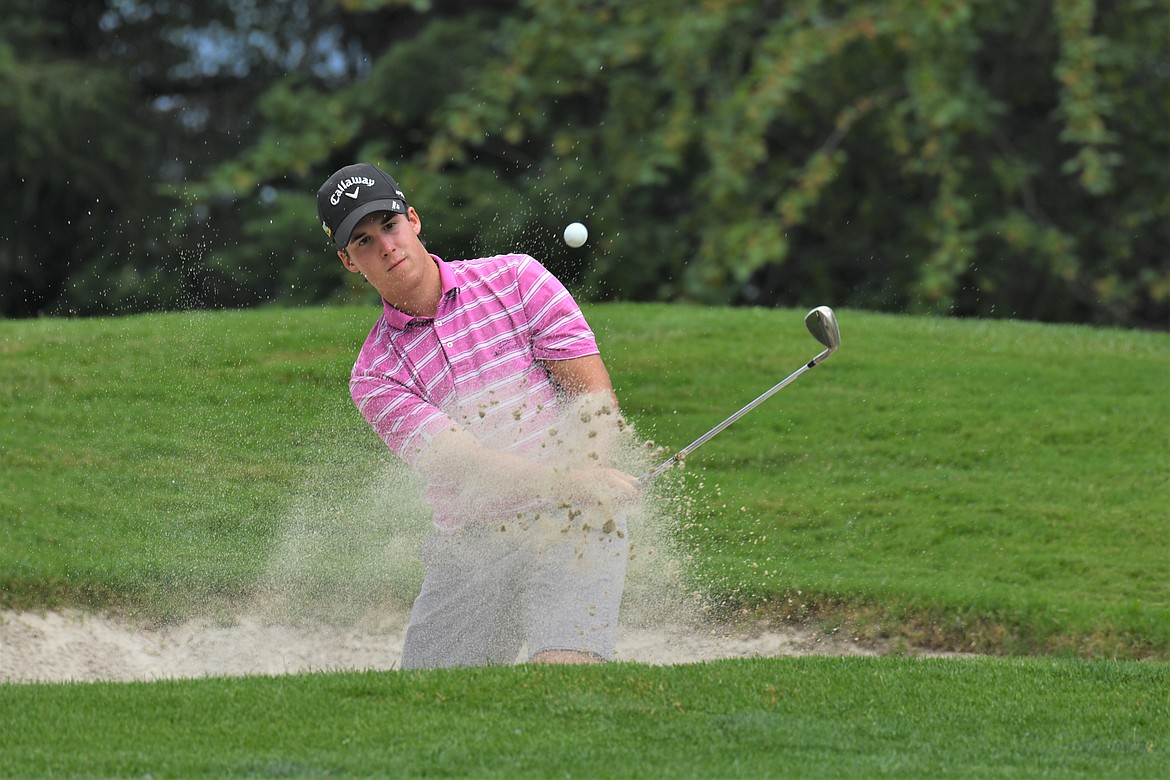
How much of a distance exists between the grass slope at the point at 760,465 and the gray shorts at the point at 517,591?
1.06 metres

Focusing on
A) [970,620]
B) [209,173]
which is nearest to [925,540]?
[970,620]

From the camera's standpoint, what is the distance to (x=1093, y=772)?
4.10 meters

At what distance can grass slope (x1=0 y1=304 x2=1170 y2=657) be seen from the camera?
6.70 meters

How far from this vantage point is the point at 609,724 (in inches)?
169

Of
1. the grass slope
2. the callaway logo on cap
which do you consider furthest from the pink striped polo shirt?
the grass slope

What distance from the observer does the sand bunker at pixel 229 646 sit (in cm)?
636

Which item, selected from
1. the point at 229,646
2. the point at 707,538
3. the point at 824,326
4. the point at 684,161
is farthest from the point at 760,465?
the point at 684,161

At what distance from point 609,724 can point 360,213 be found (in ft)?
5.12

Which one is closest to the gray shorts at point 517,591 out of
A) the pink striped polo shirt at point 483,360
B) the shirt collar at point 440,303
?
the pink striped polo shirt at point 483,360

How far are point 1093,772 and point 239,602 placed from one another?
386 centimetres

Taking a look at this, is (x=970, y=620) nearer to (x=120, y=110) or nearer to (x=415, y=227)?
(x=415, y=227)

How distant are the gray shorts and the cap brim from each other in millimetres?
900

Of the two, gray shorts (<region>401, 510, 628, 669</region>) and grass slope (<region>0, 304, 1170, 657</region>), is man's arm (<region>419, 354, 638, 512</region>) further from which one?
grass slope (<region>0, 304, 1170, 657</region>)

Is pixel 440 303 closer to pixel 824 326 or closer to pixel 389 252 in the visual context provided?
pixel 389 252
